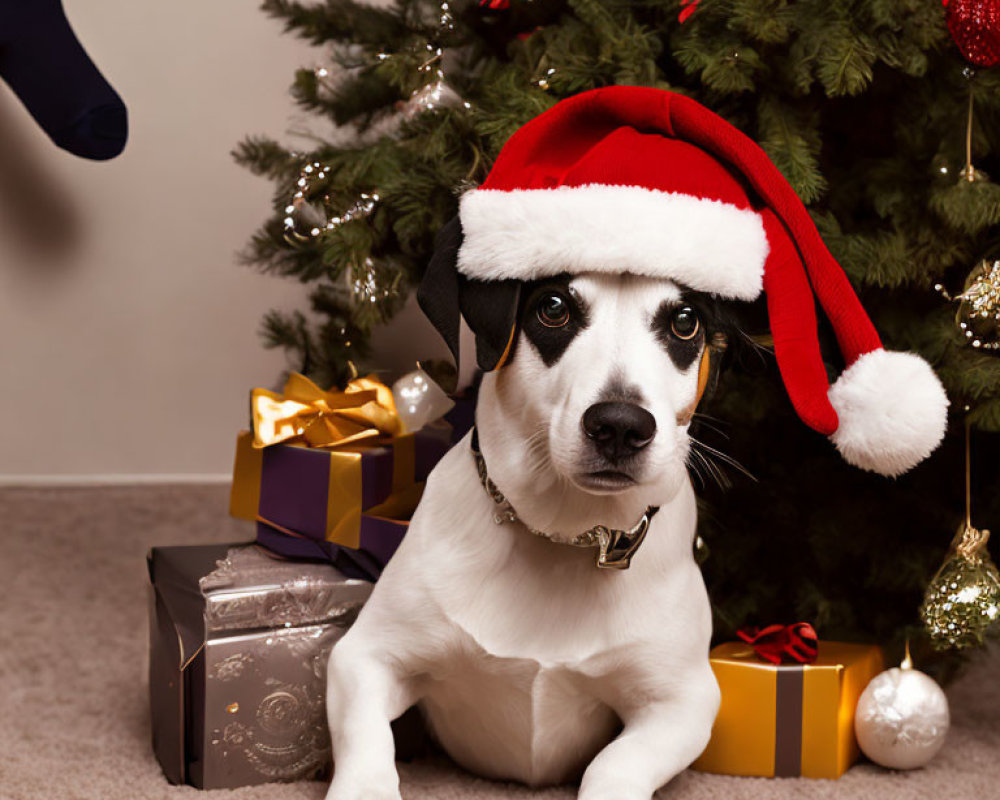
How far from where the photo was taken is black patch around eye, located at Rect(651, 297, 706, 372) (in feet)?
3.43

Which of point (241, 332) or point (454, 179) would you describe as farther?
point (241, 332)

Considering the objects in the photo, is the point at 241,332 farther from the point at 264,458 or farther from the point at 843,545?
the point at 843,545

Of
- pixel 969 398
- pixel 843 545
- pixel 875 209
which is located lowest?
pixel 843 545

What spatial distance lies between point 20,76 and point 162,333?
1.83 ft

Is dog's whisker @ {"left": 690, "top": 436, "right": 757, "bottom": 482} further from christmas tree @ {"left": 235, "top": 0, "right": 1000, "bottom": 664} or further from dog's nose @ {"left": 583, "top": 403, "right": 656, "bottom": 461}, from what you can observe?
dog's nose @ {"left": 583, "top": 403, "right": 656, "bottom": 461}

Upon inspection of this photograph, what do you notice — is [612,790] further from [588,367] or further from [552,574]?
[588,367]

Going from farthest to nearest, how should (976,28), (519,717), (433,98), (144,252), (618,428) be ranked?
(144,252), (433,98), (976,28), (519,717), (618,428)

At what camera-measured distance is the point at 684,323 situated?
3.48 feet

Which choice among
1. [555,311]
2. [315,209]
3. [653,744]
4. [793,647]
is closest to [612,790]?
[653,744]

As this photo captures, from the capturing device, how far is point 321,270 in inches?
67.9

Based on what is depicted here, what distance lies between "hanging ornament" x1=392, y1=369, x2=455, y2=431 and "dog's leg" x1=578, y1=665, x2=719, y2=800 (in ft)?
1.73

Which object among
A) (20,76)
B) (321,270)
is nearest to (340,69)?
(321,270)

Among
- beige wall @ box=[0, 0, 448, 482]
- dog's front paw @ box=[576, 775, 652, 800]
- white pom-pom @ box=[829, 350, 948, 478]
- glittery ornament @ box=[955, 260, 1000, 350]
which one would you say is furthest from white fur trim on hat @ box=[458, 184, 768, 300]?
beige wall @ box=[0, 0, 448, 482]

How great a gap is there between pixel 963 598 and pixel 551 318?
612 mm
